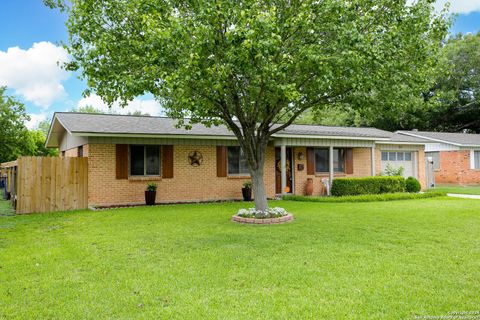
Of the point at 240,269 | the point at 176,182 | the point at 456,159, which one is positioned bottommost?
the point at 240,269

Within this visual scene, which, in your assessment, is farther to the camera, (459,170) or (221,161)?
(459,170)

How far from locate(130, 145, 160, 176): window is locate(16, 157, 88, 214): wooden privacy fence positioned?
1615mm

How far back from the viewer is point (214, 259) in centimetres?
567

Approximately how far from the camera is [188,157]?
14305 millimetres

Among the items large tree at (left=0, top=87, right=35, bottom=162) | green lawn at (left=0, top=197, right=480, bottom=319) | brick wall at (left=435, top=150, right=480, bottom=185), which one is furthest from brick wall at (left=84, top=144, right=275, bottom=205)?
brick wall at (left=435, top=150, right=480, bottom=185)

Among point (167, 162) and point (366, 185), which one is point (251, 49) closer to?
point (167, 162)

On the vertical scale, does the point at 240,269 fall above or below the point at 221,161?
below

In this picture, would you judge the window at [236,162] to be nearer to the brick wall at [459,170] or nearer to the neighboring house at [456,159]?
the neighboring house at [456,159]

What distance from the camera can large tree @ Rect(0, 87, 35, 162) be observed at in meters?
21.2

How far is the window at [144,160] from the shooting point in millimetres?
13500

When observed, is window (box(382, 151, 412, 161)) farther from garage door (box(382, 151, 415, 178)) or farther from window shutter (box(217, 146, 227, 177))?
window shutter (box(217, 146, 227, 177))

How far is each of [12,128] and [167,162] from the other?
13021mm

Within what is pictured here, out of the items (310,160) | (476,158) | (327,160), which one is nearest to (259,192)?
(310,160)

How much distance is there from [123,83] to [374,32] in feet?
18.3
